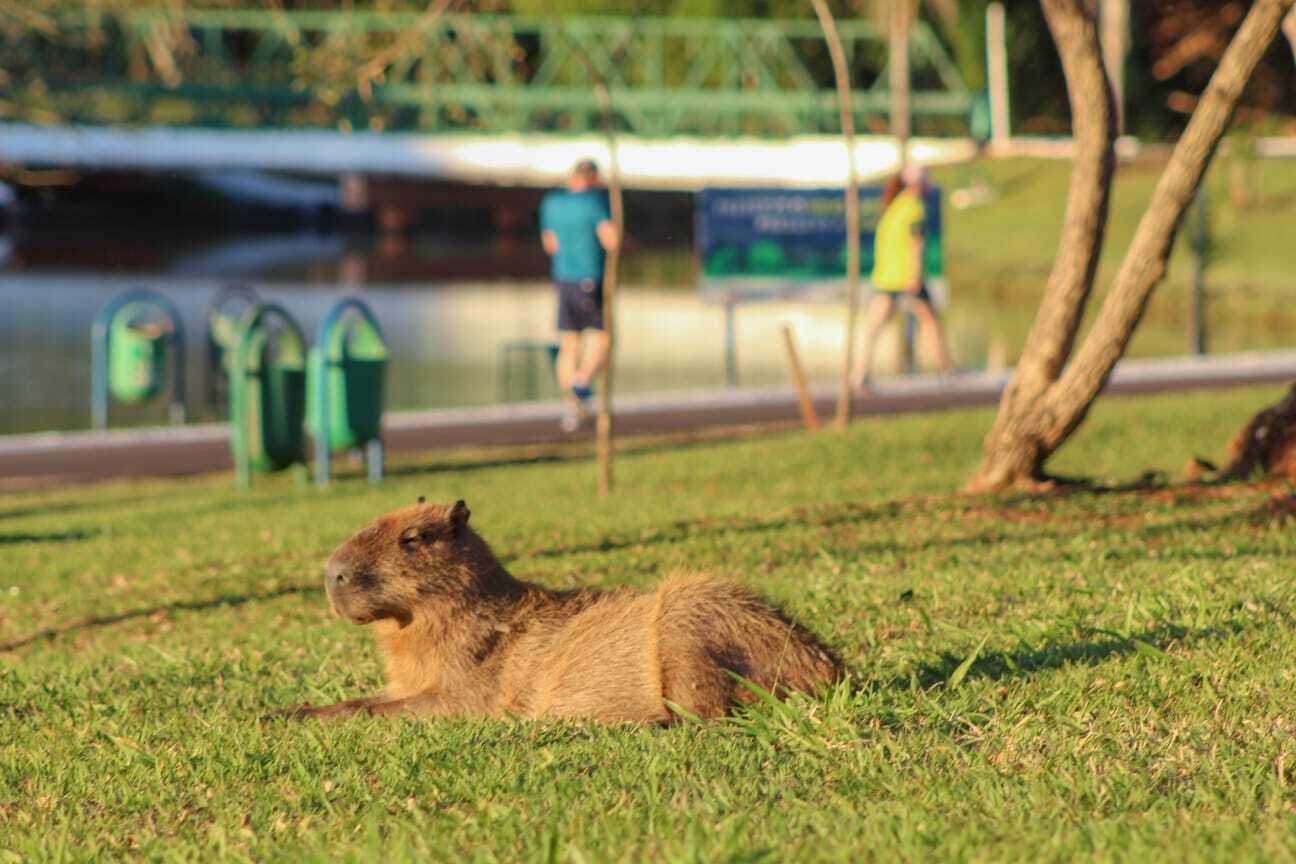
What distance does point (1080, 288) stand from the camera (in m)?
9.76

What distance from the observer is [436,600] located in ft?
18.1

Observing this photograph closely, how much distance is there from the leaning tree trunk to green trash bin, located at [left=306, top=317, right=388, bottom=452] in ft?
17.2

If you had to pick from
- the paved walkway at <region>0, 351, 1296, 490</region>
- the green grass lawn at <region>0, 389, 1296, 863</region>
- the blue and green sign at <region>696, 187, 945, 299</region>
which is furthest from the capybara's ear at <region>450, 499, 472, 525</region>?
the blue and green sign at <region>696, 187, 945, 299</region>

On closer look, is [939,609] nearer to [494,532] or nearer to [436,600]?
[436,600]

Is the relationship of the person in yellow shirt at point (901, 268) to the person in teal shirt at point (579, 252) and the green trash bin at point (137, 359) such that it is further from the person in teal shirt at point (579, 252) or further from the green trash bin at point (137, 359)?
the green trash bin at point (137, 359)

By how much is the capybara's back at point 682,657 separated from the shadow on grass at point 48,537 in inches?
272

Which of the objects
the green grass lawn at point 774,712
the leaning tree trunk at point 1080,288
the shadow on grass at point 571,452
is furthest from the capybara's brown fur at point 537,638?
the shadow on grass at point 571,452

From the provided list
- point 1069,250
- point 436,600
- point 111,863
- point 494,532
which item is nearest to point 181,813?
point 111,863

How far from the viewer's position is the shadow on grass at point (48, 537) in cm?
1160

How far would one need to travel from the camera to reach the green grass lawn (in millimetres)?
4305

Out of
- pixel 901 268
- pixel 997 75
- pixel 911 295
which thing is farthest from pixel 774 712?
pixel 997 75

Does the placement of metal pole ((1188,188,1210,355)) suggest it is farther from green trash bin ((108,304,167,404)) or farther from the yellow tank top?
green trash bin ((108,304,167,404))

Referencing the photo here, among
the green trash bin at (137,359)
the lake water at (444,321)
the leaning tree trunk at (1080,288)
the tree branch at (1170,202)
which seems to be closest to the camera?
the tree branch at (1170,202)

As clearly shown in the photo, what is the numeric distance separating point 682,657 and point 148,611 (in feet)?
15.2
